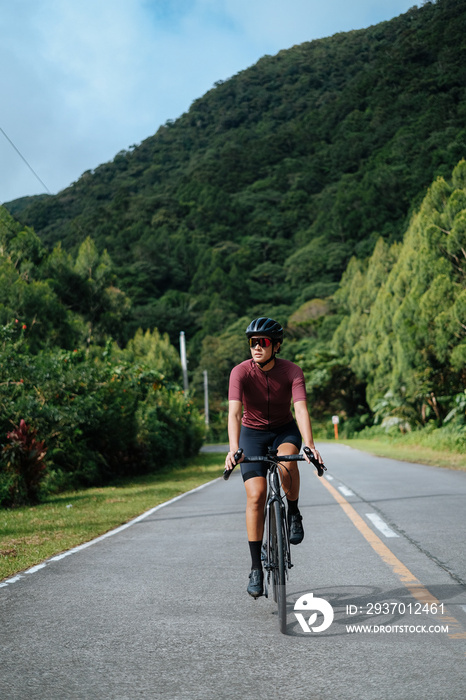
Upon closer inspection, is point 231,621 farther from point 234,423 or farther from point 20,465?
point 20,465

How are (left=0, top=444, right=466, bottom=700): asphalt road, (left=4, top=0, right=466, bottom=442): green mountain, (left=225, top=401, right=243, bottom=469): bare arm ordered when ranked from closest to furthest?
(left=0, top=444, right=466, bottom=700): asphalt road < (left=225, top=401, right=243, bottom=469): bare arm < (left=4, top=0, right=466, bottom=442): green mountain

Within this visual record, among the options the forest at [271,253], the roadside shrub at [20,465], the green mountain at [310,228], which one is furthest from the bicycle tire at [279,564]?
the green mountain at [310,228]

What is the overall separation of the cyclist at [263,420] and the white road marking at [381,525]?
3.42 m

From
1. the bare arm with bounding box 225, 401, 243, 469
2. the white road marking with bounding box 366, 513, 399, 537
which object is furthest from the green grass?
the white road marking with bounding box 366, 513, 399, 537

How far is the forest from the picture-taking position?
28016 mm

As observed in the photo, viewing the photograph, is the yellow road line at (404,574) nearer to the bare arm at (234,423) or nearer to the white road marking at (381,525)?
the white road marking at (381,525)

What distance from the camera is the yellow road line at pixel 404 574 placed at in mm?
4918

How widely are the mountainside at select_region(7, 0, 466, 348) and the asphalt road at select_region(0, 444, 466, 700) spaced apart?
5946 cm

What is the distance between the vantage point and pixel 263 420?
226 inches

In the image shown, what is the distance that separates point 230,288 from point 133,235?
17.4 metres

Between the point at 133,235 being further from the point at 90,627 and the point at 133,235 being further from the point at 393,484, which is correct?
the point at 90,627

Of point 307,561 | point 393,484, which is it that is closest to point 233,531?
point 307,561

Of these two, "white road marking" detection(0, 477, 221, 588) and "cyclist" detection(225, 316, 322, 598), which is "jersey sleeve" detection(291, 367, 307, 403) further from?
"white road marking" detection(0, 477, 221, 588)

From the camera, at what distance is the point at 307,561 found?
24.4 ft
